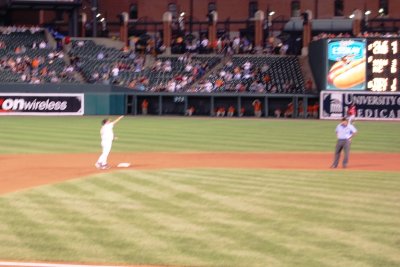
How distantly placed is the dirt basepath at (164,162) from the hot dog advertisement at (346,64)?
49.2 ft

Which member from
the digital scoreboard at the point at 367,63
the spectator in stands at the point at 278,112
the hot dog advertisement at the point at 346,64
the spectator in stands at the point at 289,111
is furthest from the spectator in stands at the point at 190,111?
the digital scoreboard at the point at 367,63

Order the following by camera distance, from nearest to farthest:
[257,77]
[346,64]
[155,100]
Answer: [346,64] → [155,100] → [257,77]

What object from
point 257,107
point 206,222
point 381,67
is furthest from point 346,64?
point 206,222

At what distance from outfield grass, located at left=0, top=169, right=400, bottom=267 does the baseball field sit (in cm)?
2

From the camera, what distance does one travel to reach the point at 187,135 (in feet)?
113

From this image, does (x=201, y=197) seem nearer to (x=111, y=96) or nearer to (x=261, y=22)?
(x=111, y=96)

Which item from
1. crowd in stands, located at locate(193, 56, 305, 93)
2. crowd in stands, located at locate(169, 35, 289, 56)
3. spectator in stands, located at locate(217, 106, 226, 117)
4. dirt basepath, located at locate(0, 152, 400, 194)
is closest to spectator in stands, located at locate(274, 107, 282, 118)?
crowd in stands, located at locate(193, 56, 305, 93)

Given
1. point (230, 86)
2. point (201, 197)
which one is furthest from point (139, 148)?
point (230, 86)

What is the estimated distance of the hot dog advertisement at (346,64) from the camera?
4175cm

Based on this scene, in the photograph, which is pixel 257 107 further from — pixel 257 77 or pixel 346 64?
pixel 346 64

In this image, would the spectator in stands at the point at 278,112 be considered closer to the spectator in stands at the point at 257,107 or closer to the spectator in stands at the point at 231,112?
the spectator in stands at the point at 257,107

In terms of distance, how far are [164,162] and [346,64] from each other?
20536 mm

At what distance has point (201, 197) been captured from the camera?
629 inches

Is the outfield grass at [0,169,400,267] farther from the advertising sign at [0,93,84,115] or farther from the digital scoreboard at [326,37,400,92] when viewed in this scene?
the advertising sign at [0,93,84,115]
